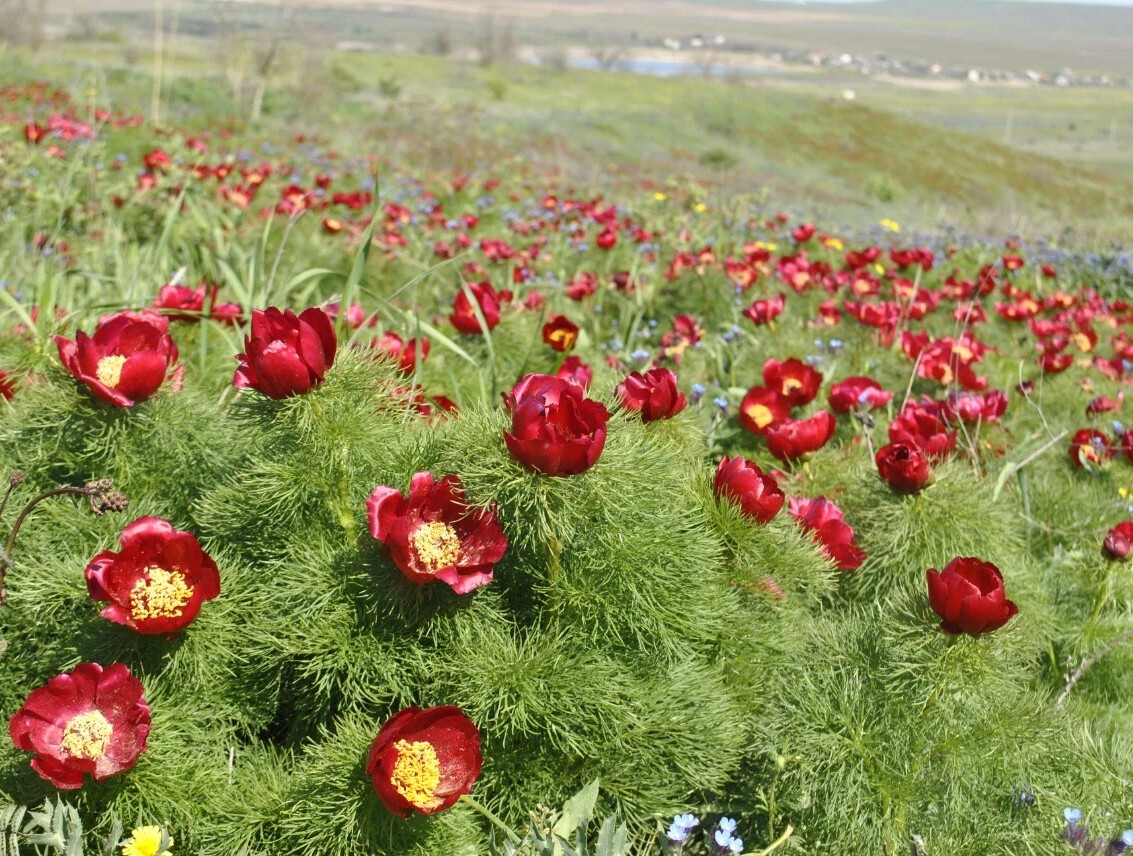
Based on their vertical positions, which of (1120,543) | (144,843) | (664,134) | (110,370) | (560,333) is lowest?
(664,134)

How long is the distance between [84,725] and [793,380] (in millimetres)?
1755

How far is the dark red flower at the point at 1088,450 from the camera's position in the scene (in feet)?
8.79

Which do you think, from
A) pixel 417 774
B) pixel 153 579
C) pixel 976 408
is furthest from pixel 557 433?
pixel 976 408

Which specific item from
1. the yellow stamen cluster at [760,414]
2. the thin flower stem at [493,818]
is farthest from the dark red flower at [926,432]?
the thin flower stem at [493,818]

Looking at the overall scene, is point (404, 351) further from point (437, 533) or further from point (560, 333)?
point (437, 533)

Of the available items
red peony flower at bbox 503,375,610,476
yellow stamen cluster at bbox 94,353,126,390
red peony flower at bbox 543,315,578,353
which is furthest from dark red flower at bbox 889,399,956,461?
yellow stamen cluster at bbox 94,353,126,390

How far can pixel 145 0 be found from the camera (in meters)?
124

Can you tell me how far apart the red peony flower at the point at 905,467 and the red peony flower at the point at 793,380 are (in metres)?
0.49

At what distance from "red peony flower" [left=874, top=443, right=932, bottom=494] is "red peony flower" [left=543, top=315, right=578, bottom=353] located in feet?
2.84

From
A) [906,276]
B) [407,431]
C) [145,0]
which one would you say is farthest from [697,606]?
[145,0]

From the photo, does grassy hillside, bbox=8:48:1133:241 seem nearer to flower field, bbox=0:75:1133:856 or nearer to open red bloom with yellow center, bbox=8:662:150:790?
flower field, bbox=0:75:1133:856

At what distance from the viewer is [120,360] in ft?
5.10

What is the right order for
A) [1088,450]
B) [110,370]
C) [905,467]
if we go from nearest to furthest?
[110,370], [905,467], [1088,450]

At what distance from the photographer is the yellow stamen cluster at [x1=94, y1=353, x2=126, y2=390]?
1.53m
